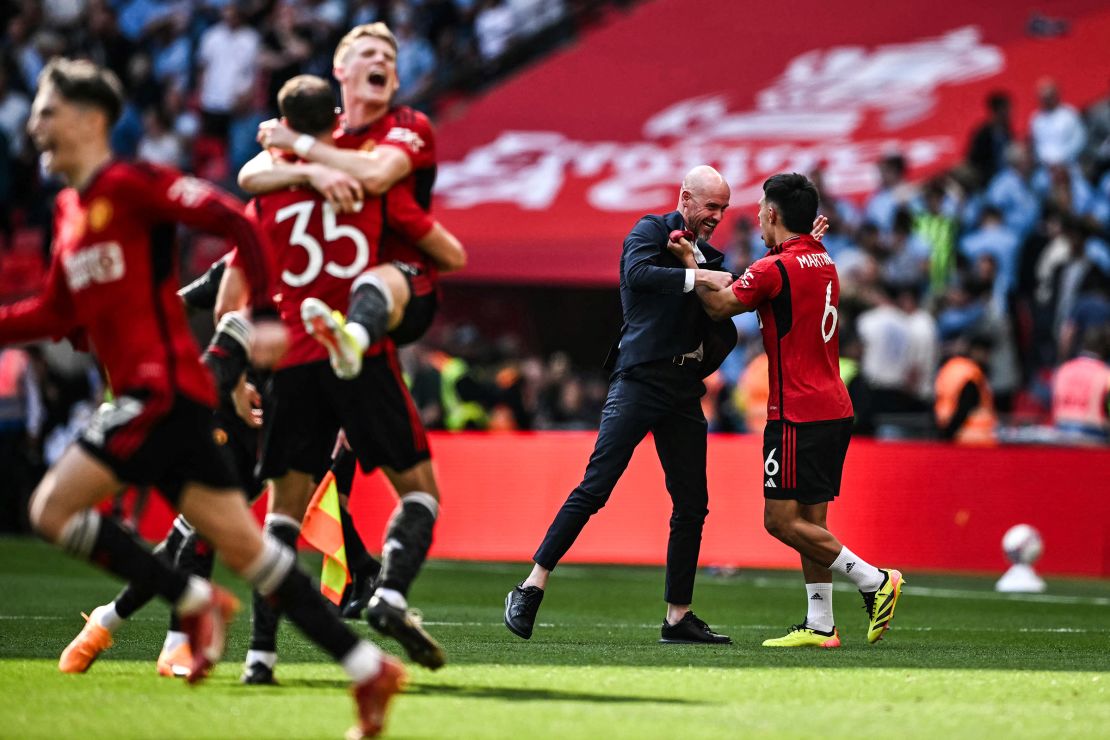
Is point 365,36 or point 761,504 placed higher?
point 365,36

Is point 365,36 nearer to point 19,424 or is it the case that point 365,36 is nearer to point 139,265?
point 139,265

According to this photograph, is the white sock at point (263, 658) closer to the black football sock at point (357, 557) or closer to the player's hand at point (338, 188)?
the player's hand at point (338, 188)

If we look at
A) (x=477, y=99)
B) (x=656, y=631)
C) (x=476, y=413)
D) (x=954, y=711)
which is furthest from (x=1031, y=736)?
(x=477, y=99)

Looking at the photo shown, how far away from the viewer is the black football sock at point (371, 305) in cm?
670

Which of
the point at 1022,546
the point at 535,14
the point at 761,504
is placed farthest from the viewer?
the point at 535,14

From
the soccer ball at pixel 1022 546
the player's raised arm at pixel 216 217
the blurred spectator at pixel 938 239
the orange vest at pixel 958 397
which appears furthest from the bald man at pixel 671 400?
the blurred spectator at pixel 938 239

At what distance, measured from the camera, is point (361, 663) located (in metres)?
5.84

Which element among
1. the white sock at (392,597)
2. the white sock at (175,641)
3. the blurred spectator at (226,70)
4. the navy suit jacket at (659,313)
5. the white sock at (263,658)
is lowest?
the white sock at (175,641)

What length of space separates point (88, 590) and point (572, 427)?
724 cm

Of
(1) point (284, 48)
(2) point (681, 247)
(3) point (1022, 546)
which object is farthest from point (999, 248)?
(2) point (681, 247)

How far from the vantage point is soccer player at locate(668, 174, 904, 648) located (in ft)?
29.7

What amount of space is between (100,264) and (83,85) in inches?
23.6

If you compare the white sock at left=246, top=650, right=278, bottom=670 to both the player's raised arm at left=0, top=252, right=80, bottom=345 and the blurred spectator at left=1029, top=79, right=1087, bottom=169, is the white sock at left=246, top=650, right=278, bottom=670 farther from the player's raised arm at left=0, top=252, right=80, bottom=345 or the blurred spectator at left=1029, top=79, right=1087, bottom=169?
the blurred spectator at left=1029, top=79, right=1087, bottom=169

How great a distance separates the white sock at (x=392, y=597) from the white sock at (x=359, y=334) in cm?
89
